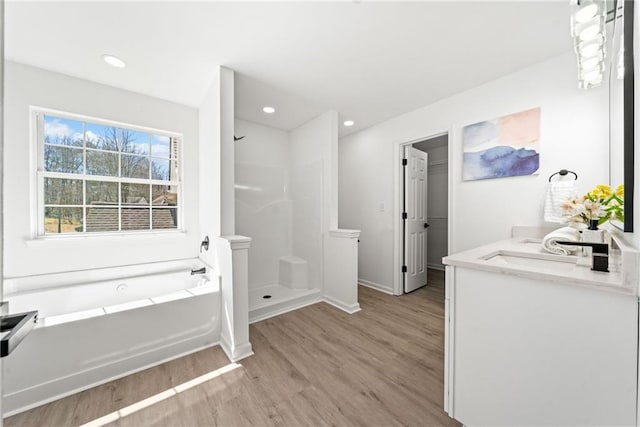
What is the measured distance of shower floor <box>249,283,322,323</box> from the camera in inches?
98.7

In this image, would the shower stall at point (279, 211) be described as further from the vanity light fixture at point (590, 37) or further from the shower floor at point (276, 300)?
the vanity light fixture at point (590, 37)

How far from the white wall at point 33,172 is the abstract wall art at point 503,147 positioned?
323 cm

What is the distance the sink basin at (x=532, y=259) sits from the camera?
124cm

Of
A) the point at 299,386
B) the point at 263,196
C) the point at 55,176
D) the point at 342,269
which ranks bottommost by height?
the point at 299,386

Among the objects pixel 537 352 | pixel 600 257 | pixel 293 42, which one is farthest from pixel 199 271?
pixel 600 257

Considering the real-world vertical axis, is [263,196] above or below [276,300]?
above

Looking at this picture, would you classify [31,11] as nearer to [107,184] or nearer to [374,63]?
[107,184]

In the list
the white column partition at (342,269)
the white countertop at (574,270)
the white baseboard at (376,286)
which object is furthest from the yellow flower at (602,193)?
the white baseboard at (376,286)

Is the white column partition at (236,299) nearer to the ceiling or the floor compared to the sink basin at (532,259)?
nearer to the floor

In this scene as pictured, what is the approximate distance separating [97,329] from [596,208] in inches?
124

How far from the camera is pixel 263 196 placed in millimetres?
3461

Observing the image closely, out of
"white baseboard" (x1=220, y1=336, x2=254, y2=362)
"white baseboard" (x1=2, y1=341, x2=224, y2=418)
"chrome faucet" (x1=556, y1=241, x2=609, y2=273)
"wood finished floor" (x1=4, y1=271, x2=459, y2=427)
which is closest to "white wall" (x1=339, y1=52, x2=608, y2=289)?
"wood finished floor" (x1=4, y1=271, x2=459, y2=427)

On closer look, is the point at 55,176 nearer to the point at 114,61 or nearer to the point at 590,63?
the point at 114,61

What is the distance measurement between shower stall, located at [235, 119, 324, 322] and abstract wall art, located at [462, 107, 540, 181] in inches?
66.8
